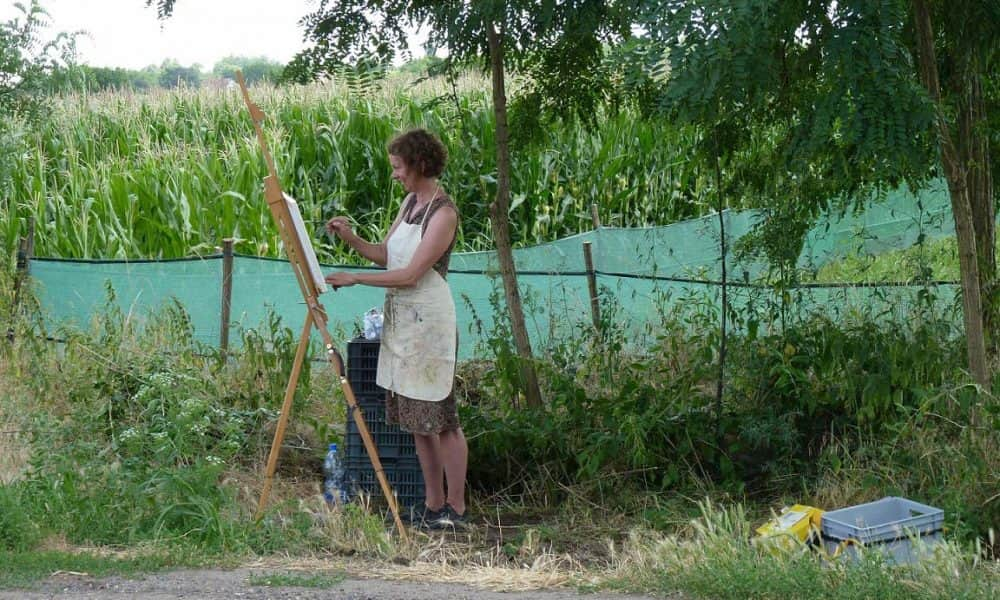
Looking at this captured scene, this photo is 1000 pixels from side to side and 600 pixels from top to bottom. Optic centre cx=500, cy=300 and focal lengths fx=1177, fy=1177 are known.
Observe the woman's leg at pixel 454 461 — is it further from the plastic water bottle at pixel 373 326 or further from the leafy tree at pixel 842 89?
the leafy tree at pixel 842 89

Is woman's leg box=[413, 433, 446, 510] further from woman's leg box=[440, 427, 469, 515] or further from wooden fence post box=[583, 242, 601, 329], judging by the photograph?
wooden fence post box=[583, 242, 601, 329]

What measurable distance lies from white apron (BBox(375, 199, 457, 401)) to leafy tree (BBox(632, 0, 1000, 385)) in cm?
157

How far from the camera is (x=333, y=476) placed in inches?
270

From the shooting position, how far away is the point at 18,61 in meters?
8.73

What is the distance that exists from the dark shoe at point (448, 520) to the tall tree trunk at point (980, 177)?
341 centimetres

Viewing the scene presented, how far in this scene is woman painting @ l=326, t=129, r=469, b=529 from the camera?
6109mm

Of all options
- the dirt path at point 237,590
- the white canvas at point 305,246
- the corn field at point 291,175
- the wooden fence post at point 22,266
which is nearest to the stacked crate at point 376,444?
the white canvas at point 305,246

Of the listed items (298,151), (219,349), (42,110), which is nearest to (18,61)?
(42,110)

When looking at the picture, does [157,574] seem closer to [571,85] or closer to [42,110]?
[571,85]

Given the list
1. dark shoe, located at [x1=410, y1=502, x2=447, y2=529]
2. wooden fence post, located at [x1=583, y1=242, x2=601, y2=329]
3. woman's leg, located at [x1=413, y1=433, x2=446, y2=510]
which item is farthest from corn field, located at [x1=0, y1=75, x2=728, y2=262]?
woman's leg, located at [x1=413, y1=433, x2=446, y2=510]

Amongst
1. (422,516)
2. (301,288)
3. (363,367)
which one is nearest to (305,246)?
(301,288)

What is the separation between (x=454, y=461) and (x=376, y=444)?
681 millimetres

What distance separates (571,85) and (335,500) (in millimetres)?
3031

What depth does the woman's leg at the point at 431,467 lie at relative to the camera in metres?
6.37
